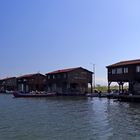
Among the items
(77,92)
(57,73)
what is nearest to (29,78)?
(57,73)

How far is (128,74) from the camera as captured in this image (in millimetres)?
67062

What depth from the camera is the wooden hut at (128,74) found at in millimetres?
65562

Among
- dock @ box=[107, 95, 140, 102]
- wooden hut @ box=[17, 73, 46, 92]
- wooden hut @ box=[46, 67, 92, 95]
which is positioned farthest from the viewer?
wooden hut @ box=[17, 73, 46, 92]

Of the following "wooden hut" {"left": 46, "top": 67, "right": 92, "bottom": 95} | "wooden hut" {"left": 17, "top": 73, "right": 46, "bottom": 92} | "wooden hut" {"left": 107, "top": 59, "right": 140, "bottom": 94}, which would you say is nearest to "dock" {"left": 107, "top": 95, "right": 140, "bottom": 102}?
"wooden hut" {"left": 107, "top": 59, "right": 140, "bottom": 94}

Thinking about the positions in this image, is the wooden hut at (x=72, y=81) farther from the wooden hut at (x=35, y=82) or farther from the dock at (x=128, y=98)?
the dock at (x=128, y=98)

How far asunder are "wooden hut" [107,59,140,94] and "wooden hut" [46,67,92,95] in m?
23.7

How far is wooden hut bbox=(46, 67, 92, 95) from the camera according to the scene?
9575cm

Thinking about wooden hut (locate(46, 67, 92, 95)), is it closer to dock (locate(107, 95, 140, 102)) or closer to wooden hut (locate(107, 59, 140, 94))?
wooden hut (locate(107, 59, 140, 94))

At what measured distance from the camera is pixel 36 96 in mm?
88500

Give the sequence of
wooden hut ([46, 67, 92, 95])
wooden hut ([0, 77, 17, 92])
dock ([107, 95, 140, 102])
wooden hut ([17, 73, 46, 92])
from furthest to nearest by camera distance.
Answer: wooden hut ([0, 77, 17, 92]) → wooden hut ([17, 73, 46, 92]) → wooden hut ([46, 67, 92, 95]) → dock ([107, 95, 140, 102])

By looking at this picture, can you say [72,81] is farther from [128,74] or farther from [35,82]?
[128,74]

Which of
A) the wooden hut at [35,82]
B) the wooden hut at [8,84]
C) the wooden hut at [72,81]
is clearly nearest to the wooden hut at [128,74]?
the wooden hut at [72,81]

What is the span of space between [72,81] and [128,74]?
3117cm

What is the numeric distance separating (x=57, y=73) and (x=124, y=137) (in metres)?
78.0
